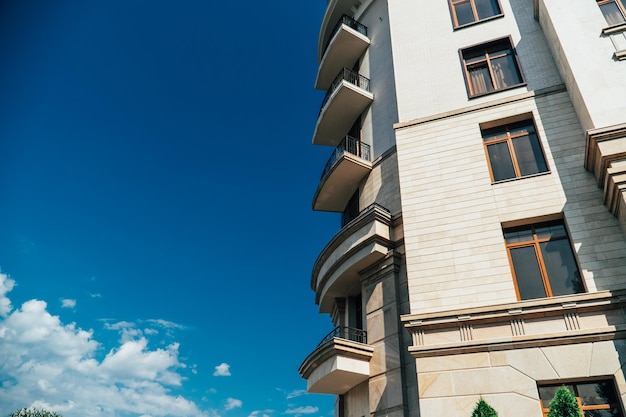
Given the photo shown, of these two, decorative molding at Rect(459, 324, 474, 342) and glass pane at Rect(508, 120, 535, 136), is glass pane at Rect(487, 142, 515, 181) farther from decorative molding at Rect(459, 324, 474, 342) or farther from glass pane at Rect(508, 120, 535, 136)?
decorative molding at Rect(459, 324, 474, 342)

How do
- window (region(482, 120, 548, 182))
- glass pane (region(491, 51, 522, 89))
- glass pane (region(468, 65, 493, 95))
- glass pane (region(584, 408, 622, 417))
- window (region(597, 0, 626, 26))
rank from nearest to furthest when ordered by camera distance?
glass pane (region(584, 408, 622, 417)), window (region(482, 120, 548, 182)), window (region(597, 0, 626, 26)), glass pane (region(491, 51, 522, 89)), glass pane (region(468, 65, 493, 95))

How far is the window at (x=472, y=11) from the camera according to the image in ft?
47.4

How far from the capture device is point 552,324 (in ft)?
28.3

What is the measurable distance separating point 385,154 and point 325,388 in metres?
7.99

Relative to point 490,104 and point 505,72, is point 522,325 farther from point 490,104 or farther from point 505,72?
point 505,72

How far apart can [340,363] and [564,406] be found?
17.7 ft

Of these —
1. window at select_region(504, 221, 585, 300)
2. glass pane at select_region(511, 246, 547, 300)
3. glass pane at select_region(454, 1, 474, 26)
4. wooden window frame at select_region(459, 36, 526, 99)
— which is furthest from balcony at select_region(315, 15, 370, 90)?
glass pane at select_region(511, 246, 547, 300)

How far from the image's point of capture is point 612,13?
1161 centimetres

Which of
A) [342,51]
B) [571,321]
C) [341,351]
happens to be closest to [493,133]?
[571,321]

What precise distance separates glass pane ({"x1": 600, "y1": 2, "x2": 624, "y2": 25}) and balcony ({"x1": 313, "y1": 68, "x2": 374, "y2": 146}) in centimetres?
788

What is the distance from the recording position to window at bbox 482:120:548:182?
36.8 feet

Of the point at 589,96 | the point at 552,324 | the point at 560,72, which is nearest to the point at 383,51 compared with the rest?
the point at 560,72

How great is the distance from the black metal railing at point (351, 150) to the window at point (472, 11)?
5.34 m

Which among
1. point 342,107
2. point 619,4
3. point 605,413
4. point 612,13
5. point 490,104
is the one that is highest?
point 342,107
